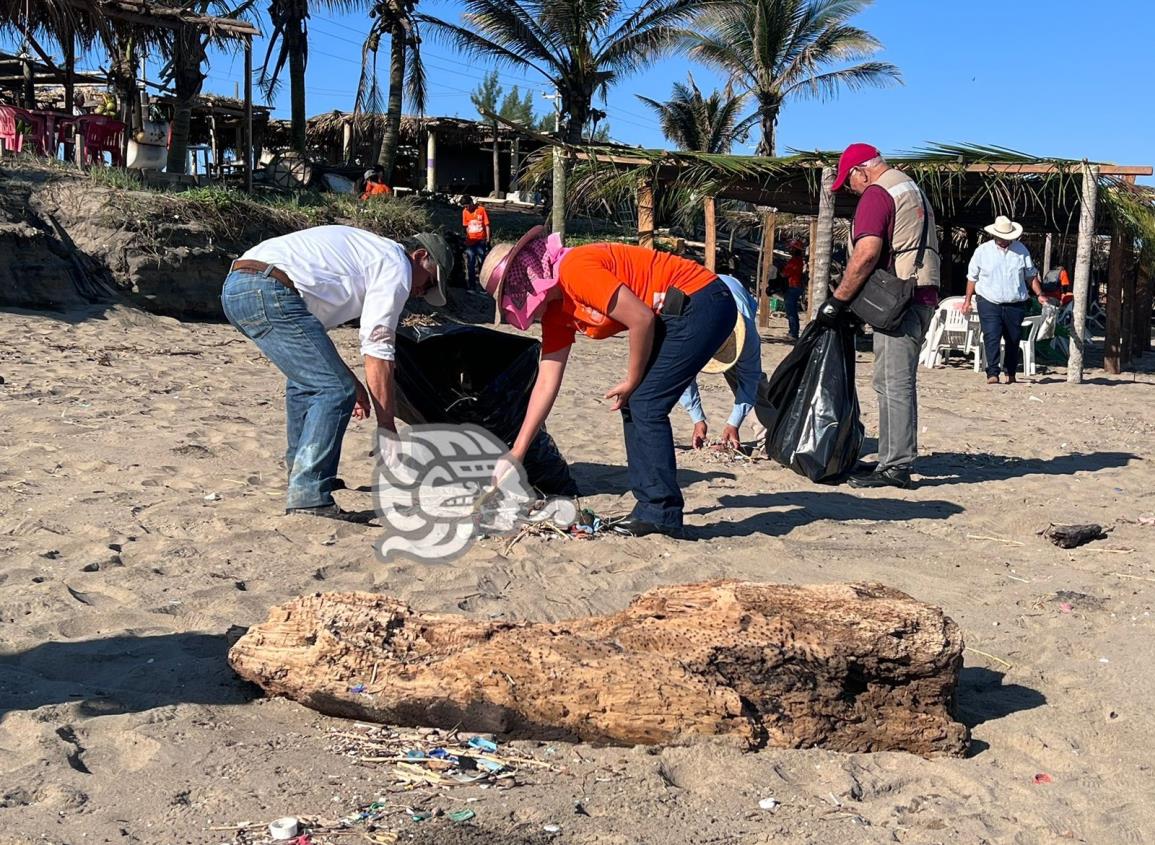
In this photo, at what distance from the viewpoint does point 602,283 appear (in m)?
4.50

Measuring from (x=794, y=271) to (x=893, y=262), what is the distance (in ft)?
39.7

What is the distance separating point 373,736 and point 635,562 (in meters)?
1.85

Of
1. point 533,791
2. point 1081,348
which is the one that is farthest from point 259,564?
point 1081,348

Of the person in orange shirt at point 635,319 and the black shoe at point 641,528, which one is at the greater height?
the person in orange shirt at point 635,319

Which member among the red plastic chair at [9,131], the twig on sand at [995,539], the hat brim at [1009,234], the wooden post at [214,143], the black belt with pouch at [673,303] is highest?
the wooden post at [214,143]

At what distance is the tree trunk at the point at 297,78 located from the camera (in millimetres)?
23891

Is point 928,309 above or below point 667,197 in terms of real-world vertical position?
below

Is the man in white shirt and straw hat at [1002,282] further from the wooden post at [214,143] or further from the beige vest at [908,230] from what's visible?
the wooden post at [214,143]

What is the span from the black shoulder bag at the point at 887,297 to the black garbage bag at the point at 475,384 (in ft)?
6.21

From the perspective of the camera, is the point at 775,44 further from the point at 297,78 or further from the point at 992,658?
the point at 992,658

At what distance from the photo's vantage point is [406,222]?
17.0 metres

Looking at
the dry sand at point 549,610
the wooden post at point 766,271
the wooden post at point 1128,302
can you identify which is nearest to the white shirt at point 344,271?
the dry sand at point 549,610

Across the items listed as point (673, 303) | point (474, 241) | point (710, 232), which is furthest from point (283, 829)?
point (474, 241)

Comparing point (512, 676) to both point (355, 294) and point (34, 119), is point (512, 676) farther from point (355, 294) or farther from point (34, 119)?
point (34, 119)
